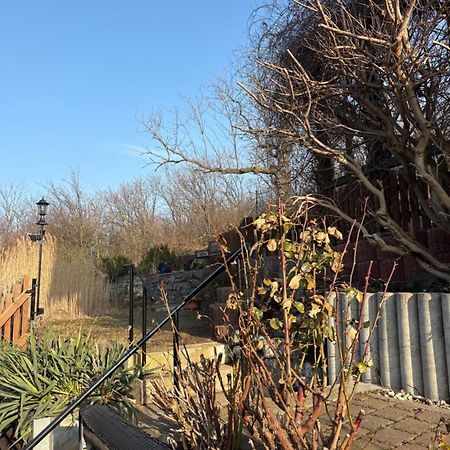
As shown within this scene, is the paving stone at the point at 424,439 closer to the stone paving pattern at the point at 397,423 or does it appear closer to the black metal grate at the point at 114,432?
the stone paving pattern at the point at 397,423

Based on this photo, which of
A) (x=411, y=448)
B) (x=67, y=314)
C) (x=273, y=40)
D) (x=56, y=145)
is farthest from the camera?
(x=56, y=145)

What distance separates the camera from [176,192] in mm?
19094

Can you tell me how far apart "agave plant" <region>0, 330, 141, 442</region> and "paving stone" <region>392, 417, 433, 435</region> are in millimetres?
1812

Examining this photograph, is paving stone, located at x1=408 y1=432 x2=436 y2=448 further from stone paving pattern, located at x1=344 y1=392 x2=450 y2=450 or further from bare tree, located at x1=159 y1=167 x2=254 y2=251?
bare tree, located at x1=159 y1=167 x2=254 y2=251

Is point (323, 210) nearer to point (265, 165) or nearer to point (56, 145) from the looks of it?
point (265, 165)

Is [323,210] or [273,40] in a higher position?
[273,40]

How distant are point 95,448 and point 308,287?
1278mm

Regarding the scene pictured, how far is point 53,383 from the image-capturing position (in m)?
3.26

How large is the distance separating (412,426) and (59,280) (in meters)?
8.53

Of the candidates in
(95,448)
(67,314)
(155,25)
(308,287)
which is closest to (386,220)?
(308,287)

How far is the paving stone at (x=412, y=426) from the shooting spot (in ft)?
7.82

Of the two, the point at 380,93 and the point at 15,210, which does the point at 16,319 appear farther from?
the point at 15,210

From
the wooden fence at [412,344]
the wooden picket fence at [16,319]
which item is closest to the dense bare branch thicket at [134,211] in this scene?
the wooden picket fence at [16,319]

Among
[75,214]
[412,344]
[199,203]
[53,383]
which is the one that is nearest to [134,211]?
[75,214]
